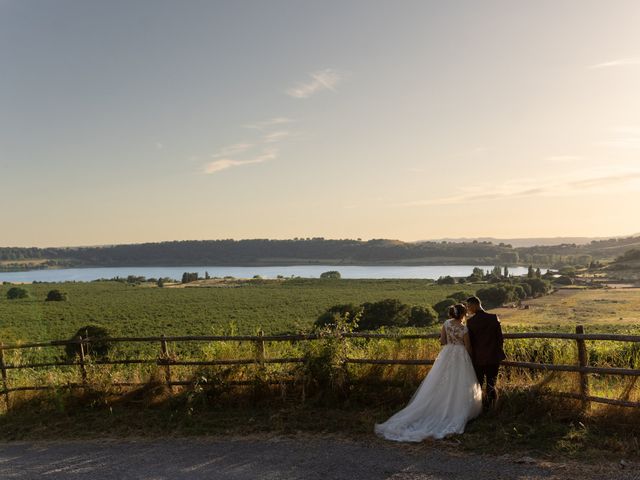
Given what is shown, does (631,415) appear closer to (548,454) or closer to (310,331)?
(548,454)

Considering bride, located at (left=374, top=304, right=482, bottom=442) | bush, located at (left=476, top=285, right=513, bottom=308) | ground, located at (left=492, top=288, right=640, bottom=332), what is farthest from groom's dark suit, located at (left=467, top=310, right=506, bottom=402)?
bush, located at (left=476, top=285, right=513, bottom=308)

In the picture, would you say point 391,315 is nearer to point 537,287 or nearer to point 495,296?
point 495,296

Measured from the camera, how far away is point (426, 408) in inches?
268

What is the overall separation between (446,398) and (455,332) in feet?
2.91

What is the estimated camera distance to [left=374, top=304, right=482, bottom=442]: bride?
6469 millimetres

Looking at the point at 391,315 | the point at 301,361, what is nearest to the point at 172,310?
the point at 391,315

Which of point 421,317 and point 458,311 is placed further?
point 421,317

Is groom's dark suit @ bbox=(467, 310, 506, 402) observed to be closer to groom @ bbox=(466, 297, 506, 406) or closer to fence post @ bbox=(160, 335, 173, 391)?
groom @ bbox=(466, 297, 506, 406)

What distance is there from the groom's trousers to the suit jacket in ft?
0.28

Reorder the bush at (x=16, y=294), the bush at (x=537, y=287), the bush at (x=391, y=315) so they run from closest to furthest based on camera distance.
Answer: the bush at (x=391, y=315), the bush at (x=16, y=294), the bush at (x=537, y=287)

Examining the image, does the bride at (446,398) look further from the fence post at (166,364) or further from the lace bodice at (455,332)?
the fence post at (166,364)

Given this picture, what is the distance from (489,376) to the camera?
7.05m

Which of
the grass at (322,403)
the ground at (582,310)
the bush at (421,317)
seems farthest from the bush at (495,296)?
the grass at (322,403)

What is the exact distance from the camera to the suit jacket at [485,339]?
6.93 metres
